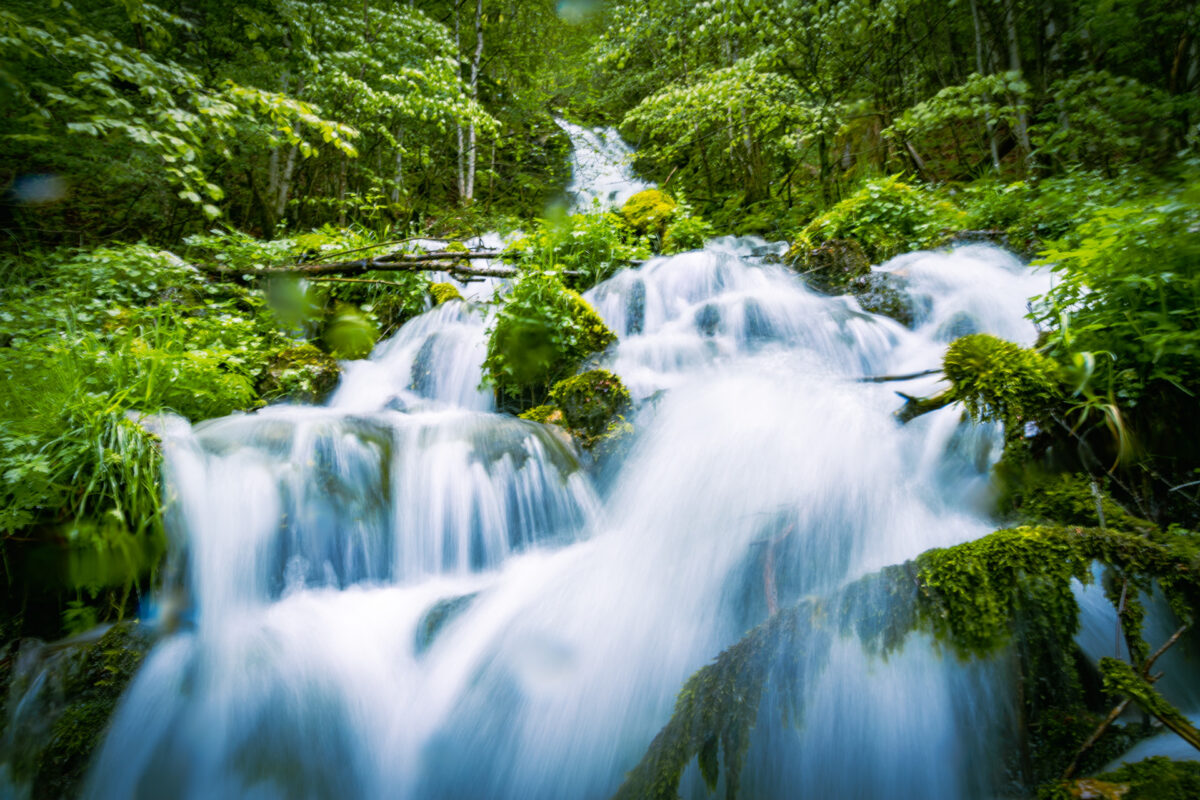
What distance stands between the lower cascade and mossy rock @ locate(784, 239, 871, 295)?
1232mm

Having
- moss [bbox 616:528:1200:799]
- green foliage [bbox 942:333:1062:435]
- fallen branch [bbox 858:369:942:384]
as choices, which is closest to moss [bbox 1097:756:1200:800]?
moss [bbox 616:528:1200:799]

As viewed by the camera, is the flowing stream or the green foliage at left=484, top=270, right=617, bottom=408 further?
the green foliage at left=484, top=270, right=617, bottom=408

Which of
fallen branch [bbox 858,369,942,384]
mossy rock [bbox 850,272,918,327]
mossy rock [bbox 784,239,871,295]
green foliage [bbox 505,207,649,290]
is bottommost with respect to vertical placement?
fallen branch [bbox 858,369,942,384]

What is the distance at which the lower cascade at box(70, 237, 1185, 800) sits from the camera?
1807 mm

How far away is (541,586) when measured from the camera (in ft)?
9.72

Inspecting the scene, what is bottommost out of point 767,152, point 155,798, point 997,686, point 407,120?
point 155,798

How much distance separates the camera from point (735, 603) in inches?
102

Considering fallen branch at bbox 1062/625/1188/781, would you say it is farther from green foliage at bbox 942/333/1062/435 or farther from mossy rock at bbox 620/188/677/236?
mossy rock at bbox 620/188/677/236

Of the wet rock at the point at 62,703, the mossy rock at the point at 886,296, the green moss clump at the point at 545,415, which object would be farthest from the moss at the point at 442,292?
the wet rock at the point at 62,703

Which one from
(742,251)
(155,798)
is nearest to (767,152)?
(742,251)

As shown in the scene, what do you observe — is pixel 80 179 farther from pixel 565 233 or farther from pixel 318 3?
pixel 565 233

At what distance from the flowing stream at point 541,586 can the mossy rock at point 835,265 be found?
4.00 ft

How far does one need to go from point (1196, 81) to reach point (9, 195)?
12.4 meters

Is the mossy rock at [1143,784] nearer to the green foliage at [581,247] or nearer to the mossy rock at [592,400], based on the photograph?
the mossy rock at [592,400]
